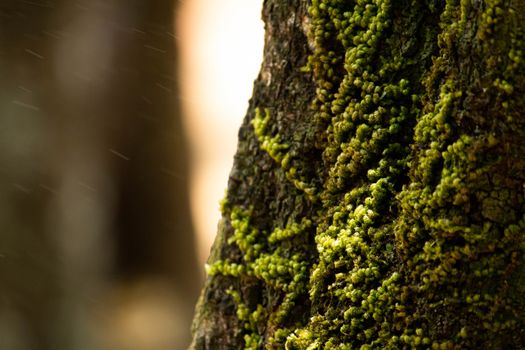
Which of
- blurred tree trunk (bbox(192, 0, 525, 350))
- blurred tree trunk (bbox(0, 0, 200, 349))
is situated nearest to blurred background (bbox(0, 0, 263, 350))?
blurred tree trunk (bbox(0, 0, 200, 349))

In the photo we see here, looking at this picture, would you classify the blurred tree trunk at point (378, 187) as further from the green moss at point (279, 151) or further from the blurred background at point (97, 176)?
the blurred background at point (97, 176)

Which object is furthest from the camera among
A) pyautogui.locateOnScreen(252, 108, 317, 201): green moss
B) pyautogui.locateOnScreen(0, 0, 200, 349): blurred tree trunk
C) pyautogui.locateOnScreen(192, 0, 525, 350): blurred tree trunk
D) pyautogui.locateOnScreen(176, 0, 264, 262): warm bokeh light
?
pyautogui.locateOnScreen(176, 0, 264, 262): warm bokeh light

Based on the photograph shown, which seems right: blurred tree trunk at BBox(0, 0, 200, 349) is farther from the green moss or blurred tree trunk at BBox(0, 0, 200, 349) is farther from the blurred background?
the green moss

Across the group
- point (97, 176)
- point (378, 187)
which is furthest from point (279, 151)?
point (97, 176)

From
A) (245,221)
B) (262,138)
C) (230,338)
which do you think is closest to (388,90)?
(262,138)

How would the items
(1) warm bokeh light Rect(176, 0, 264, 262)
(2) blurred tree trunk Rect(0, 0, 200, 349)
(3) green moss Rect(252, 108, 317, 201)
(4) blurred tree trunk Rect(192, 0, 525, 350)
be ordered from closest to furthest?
(4) blurred tree trunk Rect(192, 0, 525, 350) < (3) green moss Rect(252, 108, 317, 201) < (2) blurred tree trunk Rect(0, 0, 200, 349) < (1) warm bokeh light Rect(176, 0, 264, 262)

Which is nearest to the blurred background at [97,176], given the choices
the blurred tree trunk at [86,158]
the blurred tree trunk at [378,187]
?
the blurred tree trunk at [86,158]

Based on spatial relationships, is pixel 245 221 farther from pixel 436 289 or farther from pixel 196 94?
pixel 196 94
